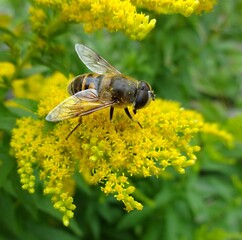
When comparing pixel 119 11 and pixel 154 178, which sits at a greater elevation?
pixel 119 11

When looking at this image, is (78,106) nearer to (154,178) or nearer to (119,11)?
(119,11)

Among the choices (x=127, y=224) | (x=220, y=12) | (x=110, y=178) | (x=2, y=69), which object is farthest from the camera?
(x=220, y=12)

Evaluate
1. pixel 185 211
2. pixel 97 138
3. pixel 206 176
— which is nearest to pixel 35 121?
pixel 97 138

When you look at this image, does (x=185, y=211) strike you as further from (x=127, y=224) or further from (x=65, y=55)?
(x=65, y=55)

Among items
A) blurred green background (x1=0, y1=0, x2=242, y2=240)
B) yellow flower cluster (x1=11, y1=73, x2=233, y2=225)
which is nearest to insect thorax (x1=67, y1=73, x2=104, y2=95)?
yellow flower cluster (x1=11, y1=73, x2=233, y2=225)

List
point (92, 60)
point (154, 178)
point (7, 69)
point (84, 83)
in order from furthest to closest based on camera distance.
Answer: point (154, 178), point (7, 69), point (92, 60), point (84, 83)

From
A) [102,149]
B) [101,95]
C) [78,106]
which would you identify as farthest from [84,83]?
[102,149]

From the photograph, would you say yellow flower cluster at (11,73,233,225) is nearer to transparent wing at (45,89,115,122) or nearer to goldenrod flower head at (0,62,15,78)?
transparent wing at (45,89,115,122)
